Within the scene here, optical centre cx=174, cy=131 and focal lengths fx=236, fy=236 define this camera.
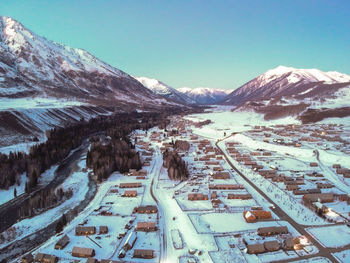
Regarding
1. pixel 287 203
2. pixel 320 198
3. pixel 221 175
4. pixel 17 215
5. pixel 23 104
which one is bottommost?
pixel 17 215

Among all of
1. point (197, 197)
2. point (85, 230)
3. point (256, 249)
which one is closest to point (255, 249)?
point (256, 249)

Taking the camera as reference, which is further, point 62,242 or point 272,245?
point 62,242

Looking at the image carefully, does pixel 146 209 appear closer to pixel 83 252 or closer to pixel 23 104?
pixel 83 252

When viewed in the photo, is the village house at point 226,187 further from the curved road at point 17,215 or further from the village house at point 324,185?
the curved road at point 17,215

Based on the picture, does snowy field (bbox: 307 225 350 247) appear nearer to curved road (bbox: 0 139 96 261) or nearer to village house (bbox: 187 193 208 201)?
village house (bbox: 187 193 208 201)

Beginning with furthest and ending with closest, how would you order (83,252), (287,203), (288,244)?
(287,203) → (288,244) → (83,252)

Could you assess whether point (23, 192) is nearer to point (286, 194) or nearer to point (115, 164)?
point (115, 164)
